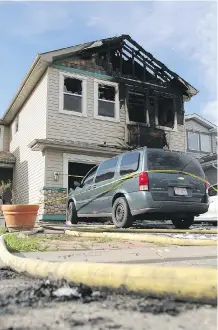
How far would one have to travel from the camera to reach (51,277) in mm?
2426

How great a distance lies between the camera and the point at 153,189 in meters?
7.60

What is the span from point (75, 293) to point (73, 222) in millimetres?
9011

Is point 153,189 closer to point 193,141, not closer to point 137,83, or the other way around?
→ point 137,83

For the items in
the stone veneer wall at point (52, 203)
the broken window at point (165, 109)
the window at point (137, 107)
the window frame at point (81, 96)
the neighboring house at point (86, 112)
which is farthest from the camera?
the broken window at point (165, 109)

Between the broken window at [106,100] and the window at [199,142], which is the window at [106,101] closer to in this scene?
the broken window at [106,100]

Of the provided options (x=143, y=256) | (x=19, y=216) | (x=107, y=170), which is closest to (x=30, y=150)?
(x=107, y=170)

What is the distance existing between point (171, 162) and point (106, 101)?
8.42m

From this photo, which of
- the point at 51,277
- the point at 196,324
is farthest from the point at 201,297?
the point at 51,277

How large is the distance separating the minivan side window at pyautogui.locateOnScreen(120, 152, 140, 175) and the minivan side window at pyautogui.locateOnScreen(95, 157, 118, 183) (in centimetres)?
38

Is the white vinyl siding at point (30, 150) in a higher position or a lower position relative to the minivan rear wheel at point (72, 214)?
higher

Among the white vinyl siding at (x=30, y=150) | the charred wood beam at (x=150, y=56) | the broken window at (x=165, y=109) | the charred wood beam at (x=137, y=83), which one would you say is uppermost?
the charred wood beam at (x=150, y=56)

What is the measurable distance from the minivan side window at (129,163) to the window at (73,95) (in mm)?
6797

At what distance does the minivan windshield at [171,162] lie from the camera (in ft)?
25.8

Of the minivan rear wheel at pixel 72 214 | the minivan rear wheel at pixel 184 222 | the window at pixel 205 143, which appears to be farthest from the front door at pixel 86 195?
the window at pixel 205 143
